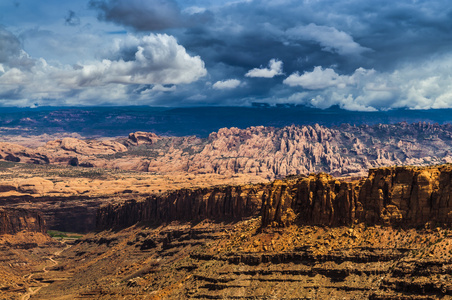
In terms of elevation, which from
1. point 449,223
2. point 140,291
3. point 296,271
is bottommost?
point 140,291

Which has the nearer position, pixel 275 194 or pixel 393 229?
pixel 393 229

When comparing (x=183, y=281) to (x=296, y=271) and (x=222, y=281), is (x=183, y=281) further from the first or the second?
(x=296, y=271)

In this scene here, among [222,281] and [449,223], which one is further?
[222,281]

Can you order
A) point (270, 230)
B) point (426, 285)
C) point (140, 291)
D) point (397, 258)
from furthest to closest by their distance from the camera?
point (140, 291)
point (270, 230)
point (397, 258)
point (426, 285)

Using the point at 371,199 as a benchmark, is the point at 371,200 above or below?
below

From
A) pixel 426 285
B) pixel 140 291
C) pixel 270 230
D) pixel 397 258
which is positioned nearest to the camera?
pixel 426 285

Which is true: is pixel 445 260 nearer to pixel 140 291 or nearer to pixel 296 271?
pixel 296 271

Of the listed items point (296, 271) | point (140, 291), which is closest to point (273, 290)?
point (296, 271)

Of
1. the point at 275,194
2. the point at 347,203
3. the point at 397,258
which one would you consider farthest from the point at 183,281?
the point at 397,258

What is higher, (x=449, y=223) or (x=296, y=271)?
(x=449, y=223)
